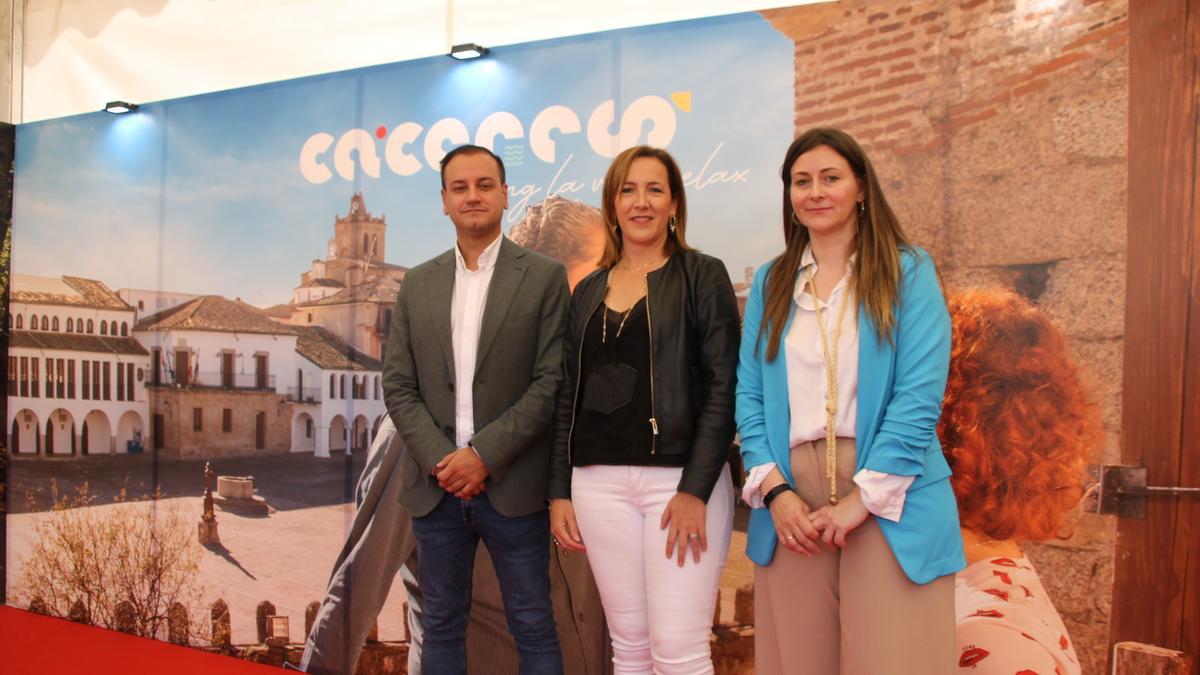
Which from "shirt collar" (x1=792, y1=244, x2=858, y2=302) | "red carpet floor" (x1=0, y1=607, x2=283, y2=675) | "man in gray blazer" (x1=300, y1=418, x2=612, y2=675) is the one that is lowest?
"red carpet floor" (x1=0, y1=607, x2=283, y2=675)

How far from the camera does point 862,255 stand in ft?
6.05

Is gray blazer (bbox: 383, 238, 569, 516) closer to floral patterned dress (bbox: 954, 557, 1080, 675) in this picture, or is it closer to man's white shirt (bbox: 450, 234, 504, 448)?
man's white shirt (bbox: 450, 234, 504, 448)

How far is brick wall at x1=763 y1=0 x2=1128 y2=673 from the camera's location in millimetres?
2514

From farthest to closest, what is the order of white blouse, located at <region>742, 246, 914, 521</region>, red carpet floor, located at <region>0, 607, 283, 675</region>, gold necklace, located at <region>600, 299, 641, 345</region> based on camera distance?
red carpet floor, located at <region>0, 607, 283, 675</region>, gold necklace, located at <region>600, 299, 641, 345</region>, white blouse, located at <region>742, 246, 914, 521</region>

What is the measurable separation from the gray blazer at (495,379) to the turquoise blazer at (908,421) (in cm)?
71

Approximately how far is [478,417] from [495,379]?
0.12 m

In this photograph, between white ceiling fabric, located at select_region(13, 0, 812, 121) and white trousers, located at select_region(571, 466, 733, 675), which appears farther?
white ceiling fabric, located at select_region(13, 0, 812, 121)

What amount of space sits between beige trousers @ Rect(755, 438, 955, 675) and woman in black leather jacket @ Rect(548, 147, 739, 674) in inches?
8.2

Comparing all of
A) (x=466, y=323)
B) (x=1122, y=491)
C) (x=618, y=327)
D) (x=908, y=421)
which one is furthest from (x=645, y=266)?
(x=1122, y=491)

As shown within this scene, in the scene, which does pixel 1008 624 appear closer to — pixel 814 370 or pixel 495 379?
pixel 814 370

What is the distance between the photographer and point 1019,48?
2.60 meters

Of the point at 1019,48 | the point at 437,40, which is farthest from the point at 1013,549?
the point at 437,40

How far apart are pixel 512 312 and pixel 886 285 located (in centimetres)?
108

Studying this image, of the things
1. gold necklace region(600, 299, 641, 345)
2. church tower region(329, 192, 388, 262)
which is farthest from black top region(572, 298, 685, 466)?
church tower region(329, 192, 388, 262)
